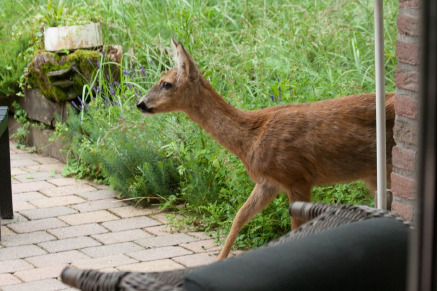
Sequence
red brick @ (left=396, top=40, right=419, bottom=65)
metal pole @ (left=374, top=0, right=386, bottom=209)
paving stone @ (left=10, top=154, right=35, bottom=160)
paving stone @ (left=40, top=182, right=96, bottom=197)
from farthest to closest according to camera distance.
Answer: paving stone @ (left=10, top=154, right=35, bottom=160), paving stone @ (left=40, top=182, right=96, bottom=197), red brick @ (left=396, top=40, right=419, bottom=65), metal pole @ (left=374, top=0, right=386, bottom=209)

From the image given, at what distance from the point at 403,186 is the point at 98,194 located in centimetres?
327

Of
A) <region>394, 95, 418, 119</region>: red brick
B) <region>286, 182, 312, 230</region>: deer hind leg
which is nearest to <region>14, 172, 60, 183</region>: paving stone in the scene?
<region>286, 182, 312, 230</region>: deer hind leg

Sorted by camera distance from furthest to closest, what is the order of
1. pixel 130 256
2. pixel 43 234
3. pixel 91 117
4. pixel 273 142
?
1. pixel 91 117
2. pixel 43 234
3. pixel 130 256
4. pixel 273 142

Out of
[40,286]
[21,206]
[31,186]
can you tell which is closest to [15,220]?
[21,206]

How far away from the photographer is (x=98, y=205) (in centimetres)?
612

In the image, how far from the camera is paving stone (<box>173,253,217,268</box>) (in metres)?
4.82

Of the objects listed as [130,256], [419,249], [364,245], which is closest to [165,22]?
[130,256]

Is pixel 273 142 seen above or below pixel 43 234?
above

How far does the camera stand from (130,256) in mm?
4980

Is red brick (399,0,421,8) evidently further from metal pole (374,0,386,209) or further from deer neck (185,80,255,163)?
deer neck (185,80,255,163)

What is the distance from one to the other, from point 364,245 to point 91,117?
5421 mm

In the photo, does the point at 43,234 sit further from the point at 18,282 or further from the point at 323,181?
the point at 323,181

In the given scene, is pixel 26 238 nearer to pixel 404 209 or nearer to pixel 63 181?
pixel 63 181

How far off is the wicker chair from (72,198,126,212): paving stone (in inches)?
147
